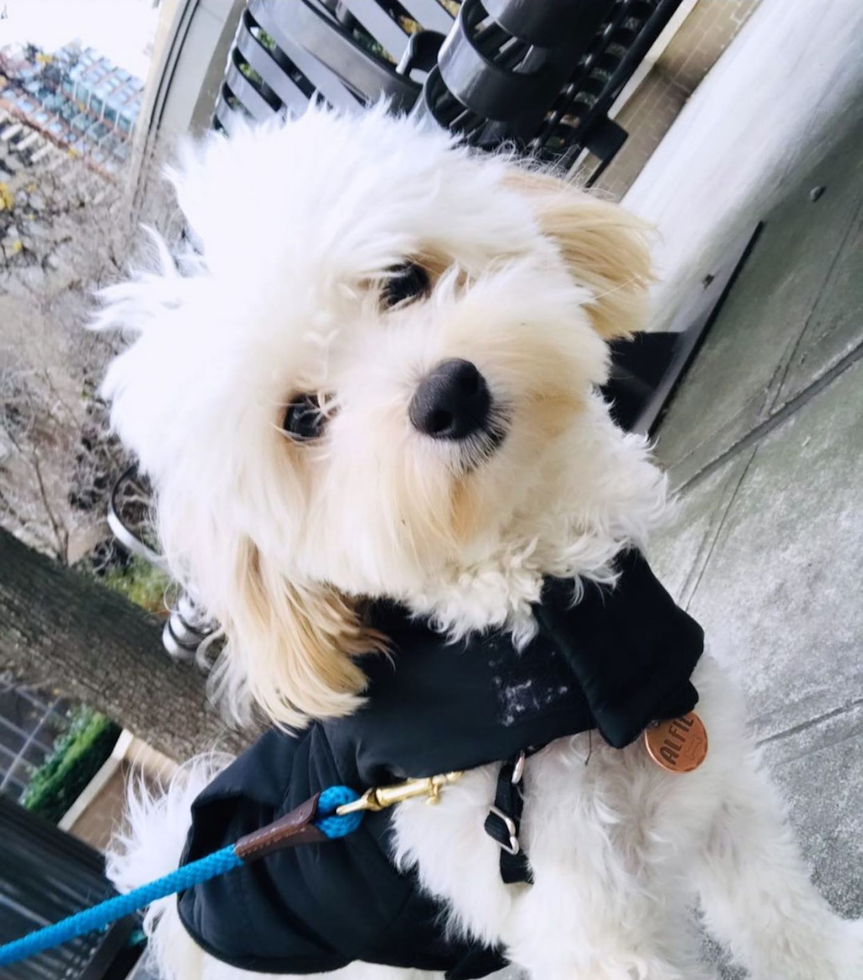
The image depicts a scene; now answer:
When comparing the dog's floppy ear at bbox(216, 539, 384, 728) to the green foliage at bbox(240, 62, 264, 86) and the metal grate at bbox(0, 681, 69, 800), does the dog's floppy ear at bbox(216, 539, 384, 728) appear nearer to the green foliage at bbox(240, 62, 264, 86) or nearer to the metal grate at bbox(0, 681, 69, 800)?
the green foliage at bbox(240, 62, 264, 86)

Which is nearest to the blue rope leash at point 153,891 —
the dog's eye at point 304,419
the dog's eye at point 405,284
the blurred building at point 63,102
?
the dog's eye at point 304,419

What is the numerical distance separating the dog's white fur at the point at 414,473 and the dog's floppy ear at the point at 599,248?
0.02 meters

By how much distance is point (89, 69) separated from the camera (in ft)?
30.1

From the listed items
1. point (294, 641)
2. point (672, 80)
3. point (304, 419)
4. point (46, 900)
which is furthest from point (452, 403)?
point (672, 80)

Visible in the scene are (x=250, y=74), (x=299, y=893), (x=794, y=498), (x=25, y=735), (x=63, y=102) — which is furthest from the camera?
(x=25, y=735)

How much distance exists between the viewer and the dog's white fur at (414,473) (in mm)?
1608

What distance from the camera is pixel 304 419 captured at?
1.74 metres

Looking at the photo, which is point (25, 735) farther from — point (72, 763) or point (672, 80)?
point (672, 80)

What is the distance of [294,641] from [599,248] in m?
1.23

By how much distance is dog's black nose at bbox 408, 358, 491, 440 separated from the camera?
4.95 ft

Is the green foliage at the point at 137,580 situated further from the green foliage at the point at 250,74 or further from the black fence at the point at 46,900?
the green foliage at the point at 250,74

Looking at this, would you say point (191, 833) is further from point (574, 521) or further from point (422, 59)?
point (422, 59)

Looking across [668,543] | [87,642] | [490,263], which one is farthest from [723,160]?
[87,642]

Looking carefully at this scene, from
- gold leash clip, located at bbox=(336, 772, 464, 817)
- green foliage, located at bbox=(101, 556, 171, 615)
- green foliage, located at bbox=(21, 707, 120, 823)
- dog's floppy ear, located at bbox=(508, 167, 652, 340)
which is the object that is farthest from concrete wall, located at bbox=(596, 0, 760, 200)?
green foliage, located at bbox=(21, 707, 120, 823)
